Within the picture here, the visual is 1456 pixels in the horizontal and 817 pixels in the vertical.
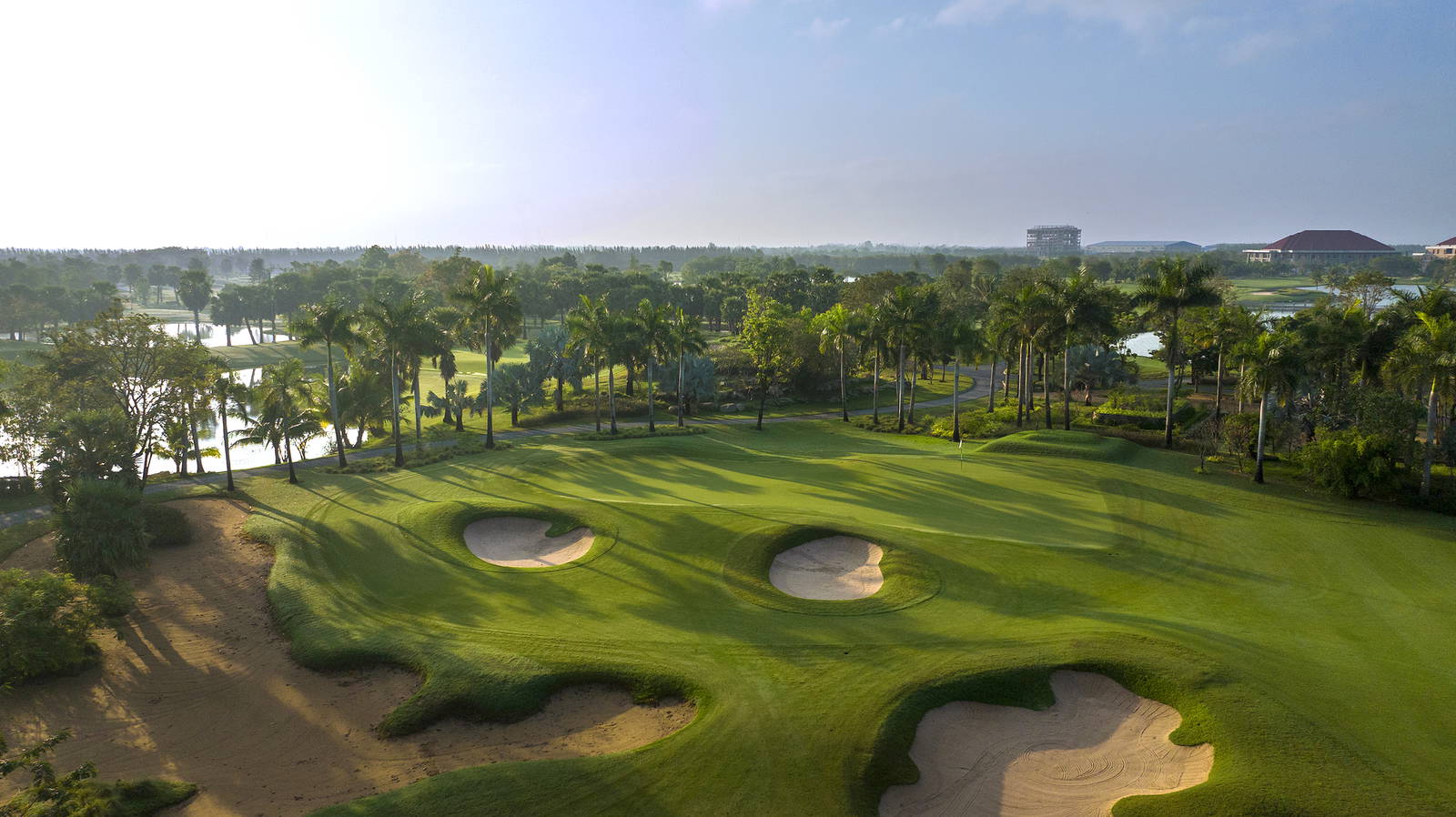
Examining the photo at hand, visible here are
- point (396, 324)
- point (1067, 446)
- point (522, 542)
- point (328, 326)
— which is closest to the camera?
point (522, 542)

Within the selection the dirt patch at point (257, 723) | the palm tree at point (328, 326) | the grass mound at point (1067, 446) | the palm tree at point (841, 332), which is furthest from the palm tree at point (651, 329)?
the dirt patch at point (257, 723)

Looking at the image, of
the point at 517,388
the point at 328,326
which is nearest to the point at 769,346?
the point at 517,388

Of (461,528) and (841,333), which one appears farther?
(841,333)

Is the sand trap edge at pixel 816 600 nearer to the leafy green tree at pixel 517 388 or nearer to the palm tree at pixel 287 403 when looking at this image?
the palm tree at pixel 287 403

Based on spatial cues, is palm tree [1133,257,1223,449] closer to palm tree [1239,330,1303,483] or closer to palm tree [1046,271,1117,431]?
palm tree [1046,271,1117,431]

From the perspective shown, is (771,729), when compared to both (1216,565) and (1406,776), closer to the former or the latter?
(1406,776)

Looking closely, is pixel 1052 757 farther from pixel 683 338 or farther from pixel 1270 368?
pixel 683 338

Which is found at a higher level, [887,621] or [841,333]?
[841,333]
